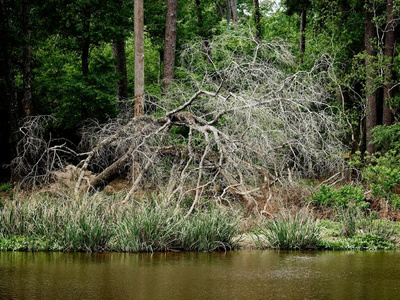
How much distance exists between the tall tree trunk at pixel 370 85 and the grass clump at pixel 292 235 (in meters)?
8.35

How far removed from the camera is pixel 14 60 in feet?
70.7

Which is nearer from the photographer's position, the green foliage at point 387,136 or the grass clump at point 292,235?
the grass clump at point 292,235

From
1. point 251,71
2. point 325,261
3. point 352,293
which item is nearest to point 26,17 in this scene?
point 251,71

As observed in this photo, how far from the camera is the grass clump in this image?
38.6 feet

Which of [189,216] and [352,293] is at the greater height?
[189,216]

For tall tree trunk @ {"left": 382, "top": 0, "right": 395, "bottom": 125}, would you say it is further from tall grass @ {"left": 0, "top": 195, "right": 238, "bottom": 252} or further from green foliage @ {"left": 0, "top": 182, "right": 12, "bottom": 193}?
green foliage @ {"left": 0, "top": 182, "right": 12, "bottom": 193}

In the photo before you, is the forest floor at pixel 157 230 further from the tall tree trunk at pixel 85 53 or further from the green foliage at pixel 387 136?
the tall tree trunk at pixel 85 53

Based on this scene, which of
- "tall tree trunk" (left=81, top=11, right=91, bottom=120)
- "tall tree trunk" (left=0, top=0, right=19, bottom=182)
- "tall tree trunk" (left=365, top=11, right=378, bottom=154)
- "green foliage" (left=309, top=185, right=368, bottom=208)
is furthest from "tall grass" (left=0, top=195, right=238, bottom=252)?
"tall tree trunk" (left=365, top=11, right=378, bottom=154)

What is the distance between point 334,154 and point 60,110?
10.7 meters

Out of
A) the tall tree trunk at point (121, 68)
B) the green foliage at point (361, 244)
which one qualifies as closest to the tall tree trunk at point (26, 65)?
the tall tree trunk at point (121, 68)

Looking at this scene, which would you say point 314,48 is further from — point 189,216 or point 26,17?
point 189,216

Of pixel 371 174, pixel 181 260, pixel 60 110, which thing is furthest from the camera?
pixel 60 110

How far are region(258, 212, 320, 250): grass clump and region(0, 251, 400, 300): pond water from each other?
46 centimetres

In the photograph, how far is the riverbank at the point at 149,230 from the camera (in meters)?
11.2
